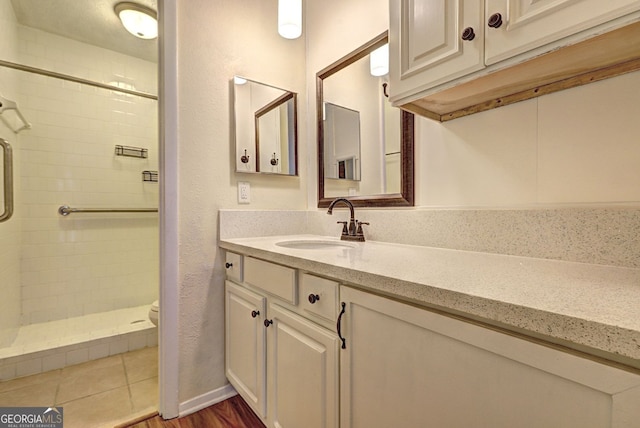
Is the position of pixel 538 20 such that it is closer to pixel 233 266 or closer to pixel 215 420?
pixel 233 266

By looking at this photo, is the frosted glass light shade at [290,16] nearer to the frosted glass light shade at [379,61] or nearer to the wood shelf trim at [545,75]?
the frosted glass light shade at [379,61]

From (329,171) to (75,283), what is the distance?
7.89ft

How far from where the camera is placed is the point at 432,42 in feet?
2.85

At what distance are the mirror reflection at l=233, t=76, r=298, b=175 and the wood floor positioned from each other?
1.26 m

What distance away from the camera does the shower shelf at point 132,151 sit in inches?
102

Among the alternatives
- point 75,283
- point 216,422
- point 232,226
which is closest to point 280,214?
point 232,226

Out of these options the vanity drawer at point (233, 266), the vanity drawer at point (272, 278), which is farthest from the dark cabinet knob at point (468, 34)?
the vanity drawer at point (233, 266)

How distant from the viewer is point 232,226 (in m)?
1.57

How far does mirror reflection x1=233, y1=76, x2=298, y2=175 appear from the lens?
1612 mm

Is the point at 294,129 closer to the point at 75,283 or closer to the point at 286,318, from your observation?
the point at 286,318

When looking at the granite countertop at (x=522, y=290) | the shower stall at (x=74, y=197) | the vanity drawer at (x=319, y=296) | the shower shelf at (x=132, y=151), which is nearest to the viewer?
the granite countertop at (x=522, y=290)

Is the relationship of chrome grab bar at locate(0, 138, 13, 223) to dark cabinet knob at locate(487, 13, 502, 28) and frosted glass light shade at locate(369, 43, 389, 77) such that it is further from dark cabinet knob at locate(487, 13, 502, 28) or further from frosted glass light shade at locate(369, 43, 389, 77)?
dark cabinet knob at locate(487, 13, 502, 28)

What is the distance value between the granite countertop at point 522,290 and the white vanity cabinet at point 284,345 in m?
0.14

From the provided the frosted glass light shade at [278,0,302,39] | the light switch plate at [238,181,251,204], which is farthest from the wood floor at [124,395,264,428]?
the frosted glass light shade at [278,0,302,39]
